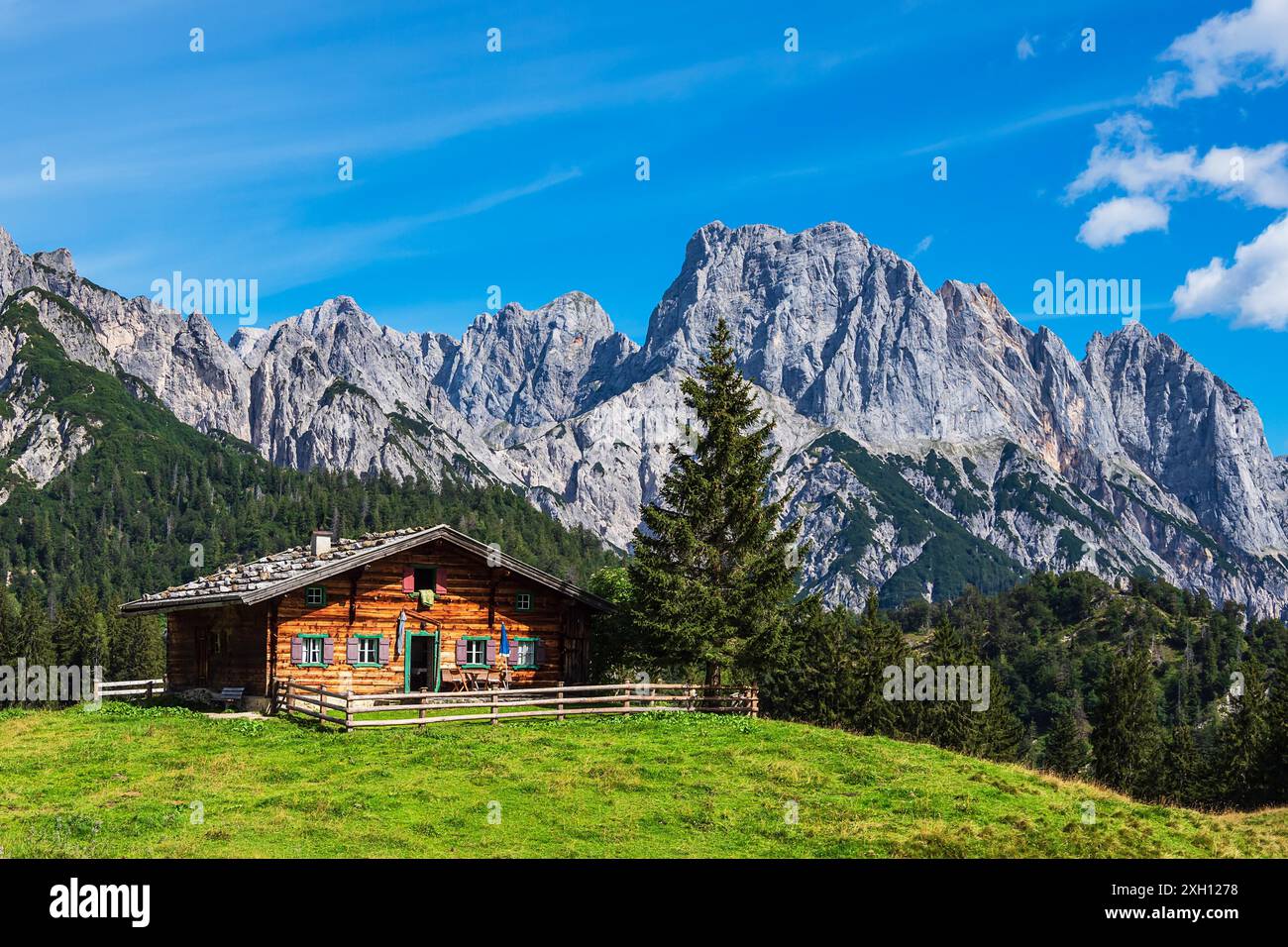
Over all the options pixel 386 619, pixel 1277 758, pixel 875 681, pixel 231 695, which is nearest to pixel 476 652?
pixel 386 619

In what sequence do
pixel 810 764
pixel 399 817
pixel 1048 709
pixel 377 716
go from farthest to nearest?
1. pixel 1048 709
2. pixel 377 716
3. pixel 810 764
4. pixel 399 817

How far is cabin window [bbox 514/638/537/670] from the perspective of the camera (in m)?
47.3

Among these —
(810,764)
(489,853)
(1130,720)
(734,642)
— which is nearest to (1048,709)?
(1130,720)

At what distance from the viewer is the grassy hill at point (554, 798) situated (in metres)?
21.6

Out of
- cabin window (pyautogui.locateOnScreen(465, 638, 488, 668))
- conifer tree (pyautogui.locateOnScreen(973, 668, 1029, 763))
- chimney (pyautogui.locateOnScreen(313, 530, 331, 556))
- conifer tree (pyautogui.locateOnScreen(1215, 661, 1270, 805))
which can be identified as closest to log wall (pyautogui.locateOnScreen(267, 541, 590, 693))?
cabin window (pyautogui.locateOnScreen(465, 638, 488, 668))

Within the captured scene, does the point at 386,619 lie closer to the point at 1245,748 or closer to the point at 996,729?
the point at 996,729

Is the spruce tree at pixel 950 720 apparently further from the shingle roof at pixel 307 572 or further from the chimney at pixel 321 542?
the chimney at pixel 321 542

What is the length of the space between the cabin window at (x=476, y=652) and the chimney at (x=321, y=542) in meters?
7.82

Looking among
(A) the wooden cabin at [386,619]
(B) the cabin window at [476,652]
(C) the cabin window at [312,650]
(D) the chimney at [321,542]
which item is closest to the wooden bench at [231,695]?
(A) the wooden cabin at [386,619]

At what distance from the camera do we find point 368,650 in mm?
44625

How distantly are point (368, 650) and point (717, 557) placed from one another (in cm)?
1448
